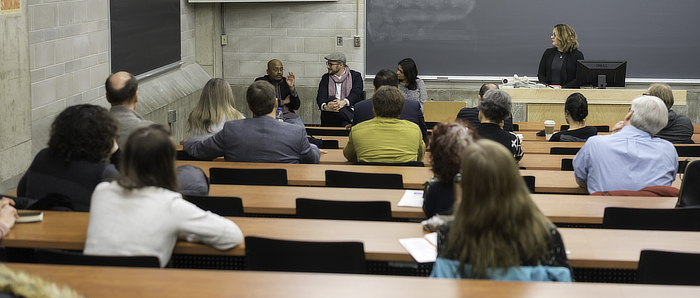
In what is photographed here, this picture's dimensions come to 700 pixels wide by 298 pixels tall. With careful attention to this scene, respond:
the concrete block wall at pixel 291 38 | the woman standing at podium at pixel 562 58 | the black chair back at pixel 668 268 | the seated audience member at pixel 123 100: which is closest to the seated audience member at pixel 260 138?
the seated audience member at pixel 123 100

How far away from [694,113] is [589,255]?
24.6ft

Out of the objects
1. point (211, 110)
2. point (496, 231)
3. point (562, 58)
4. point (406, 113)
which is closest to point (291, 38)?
point (562, 58)

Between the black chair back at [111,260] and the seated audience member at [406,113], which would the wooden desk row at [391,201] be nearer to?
the black chair back at [111,260]

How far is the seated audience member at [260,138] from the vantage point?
3.87 m

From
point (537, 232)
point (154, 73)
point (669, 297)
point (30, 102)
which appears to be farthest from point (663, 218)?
point (154, 73)

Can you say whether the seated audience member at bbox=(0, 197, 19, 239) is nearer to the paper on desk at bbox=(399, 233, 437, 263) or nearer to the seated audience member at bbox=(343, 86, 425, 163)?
the paper on desk at bbox=(399, 233, 437, 263)

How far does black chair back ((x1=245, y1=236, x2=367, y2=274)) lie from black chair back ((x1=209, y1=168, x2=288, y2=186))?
123cm

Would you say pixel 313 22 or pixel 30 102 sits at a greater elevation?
pixel 313 22

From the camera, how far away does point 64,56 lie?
201 inches

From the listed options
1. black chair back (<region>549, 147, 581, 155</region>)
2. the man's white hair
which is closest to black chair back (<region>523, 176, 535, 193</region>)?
the man's white hair

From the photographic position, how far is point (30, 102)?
14.4ft

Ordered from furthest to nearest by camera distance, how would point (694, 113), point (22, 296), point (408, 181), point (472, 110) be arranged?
1. point (694, 113)
2. point (472, 110)
3. point (408, 181)
4. point (22, 296)

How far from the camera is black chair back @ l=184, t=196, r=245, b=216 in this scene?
278 cm

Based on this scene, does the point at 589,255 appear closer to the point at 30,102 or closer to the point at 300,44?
the point at 30,102
